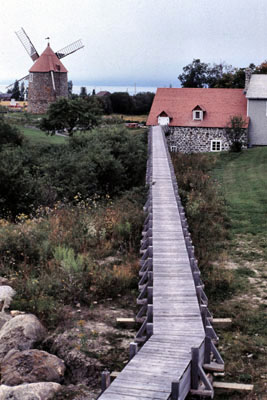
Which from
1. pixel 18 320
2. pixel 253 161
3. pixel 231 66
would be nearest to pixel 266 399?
pixel 18 320

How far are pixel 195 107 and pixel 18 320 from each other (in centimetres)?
3993

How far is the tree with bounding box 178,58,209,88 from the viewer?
78000 millimetres

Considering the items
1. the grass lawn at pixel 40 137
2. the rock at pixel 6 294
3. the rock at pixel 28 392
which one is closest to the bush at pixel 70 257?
the rock at pixel 6 294

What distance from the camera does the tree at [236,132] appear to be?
45.8 metres

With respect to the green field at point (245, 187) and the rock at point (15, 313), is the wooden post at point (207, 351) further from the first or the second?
the green field at point (245, 187)

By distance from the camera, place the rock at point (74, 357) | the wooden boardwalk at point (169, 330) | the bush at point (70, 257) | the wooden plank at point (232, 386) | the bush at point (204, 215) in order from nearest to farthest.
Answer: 1. the wooden boardwalk at point (169, 330)
2. the wooden plank at point (232, 386)
3. the rock at point (74, 357)
4. the bush at point (70, 257)
5. the bush at point (204, 215)

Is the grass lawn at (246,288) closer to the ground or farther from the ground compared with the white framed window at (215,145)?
closer to the ground

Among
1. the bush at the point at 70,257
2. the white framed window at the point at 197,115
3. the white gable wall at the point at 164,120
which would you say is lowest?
the bush at the point at 70,257

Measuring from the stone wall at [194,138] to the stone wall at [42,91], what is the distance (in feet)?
76.3

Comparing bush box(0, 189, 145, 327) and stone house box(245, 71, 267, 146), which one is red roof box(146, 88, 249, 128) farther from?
bush box(0, 189, 145, 327)

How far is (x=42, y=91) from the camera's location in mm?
68438

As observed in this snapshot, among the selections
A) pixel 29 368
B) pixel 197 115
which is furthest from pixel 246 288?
pixel 197 115

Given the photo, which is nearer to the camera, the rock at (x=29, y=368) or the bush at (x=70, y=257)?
the rock at (x=29, y=368)

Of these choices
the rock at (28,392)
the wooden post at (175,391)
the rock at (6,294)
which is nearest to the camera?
the wooden post at (175,391)
